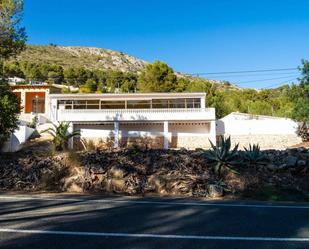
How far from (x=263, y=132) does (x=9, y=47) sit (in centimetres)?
2421

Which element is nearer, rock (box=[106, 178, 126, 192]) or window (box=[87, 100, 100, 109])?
rock (box=[106, 178, 126, 192])

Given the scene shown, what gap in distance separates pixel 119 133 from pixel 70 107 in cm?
855

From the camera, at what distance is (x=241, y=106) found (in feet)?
202

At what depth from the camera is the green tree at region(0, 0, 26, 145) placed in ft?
52.9

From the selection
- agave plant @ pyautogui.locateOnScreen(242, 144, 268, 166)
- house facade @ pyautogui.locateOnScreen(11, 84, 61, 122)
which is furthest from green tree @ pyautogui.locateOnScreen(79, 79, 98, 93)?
agave plant @ pyautogui.locateOnScreen(242, 144, 268, 166)

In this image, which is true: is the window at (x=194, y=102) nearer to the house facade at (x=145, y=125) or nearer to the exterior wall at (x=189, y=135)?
the house facade at (x=145, y=125)

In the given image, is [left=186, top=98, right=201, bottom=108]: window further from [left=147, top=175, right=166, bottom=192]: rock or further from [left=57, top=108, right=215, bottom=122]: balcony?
[left=147, top=175, right=166, bottom=192]: rock

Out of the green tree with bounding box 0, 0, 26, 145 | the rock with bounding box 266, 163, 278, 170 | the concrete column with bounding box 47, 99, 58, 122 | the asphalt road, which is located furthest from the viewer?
the concrete column with bounding box 47, 99, 58, 122

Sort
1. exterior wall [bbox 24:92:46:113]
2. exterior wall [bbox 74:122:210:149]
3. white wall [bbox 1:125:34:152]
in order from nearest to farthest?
1. white wall [bbox 1:125:34:152]
2. exterior wall [bbox 74:122:210:149]
3. exterior wall [bbox 24:92:46:113]

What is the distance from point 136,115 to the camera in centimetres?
3303

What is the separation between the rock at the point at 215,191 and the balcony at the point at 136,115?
22.2m

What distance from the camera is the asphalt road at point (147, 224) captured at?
5.22 m

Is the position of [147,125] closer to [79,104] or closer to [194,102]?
[194,102]

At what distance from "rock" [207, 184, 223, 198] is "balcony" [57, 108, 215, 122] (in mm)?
22236
